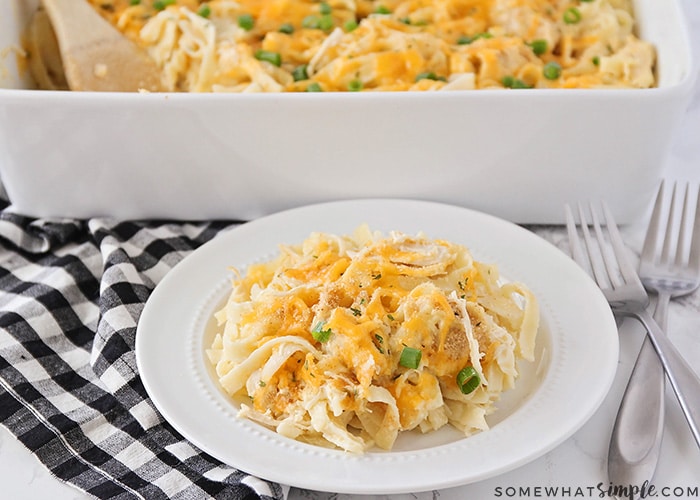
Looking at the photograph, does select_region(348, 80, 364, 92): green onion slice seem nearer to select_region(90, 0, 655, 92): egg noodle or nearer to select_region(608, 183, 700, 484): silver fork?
select_region(90, 0, 655, 92): egg noodle

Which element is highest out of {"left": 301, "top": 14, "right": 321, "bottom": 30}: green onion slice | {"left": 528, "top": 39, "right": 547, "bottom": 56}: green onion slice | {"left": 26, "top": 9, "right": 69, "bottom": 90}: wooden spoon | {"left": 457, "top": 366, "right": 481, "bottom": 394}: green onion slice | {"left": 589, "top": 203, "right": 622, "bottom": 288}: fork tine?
{"left": 301, "top": 14, "right": 321, "bottom": 30}: green onion slice

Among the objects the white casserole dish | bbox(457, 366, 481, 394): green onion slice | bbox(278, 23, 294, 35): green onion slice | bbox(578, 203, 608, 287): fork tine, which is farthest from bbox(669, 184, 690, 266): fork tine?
bbox(278, 23, 294, 35): green onion slice

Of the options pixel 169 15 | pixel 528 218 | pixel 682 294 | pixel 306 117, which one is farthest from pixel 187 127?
pixel 682 294

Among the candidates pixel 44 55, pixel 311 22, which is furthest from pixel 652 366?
pixel 44 55

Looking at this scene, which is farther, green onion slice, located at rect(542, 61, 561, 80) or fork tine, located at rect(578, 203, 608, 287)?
green onion slice, located at rect(542, 61, 561, 80)

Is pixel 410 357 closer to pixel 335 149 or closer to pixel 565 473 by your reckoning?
pixel 565 473

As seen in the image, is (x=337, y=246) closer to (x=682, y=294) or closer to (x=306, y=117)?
(x=306, y=117)
